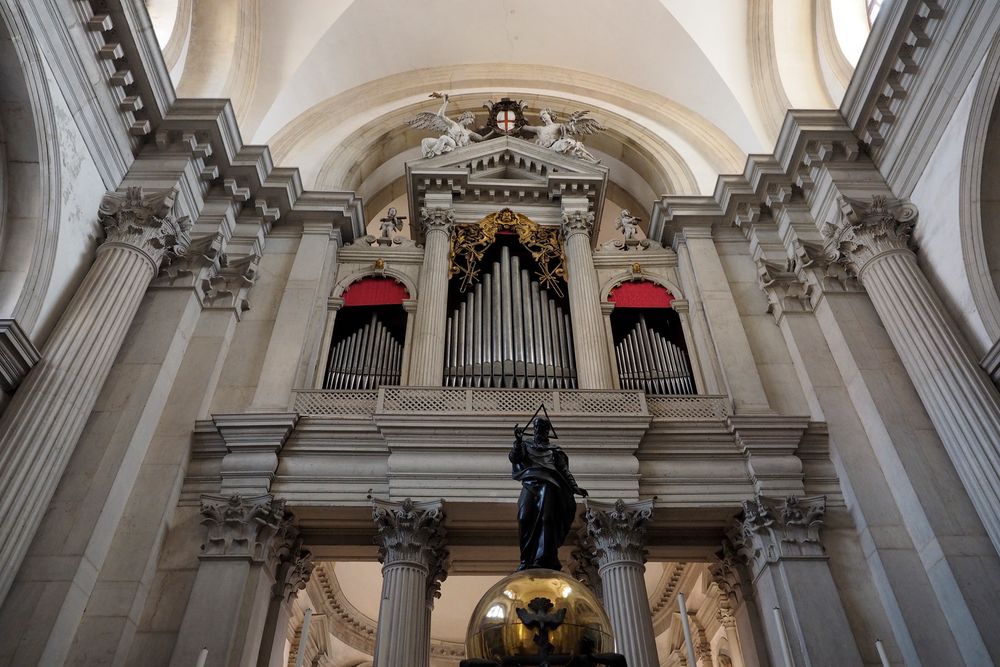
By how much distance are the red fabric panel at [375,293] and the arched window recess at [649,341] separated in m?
3.28

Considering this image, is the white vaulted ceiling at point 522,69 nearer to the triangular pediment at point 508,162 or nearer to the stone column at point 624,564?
the triangular pediment at point 508,162

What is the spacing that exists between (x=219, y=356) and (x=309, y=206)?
3.22 metres

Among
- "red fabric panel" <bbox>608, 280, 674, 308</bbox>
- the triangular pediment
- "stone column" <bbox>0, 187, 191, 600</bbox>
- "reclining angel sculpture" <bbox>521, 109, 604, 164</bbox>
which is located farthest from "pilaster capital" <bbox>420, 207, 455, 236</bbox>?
"stone column" <bbox>0, 187, 191, 600</bbox>

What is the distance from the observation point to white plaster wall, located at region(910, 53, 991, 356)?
787cm

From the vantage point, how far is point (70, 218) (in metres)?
8.20

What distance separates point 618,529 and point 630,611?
85cm

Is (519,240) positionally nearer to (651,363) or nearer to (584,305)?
(584,305)

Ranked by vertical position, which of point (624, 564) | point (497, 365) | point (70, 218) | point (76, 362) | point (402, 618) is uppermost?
point (70, 218)

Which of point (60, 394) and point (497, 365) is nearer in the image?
point (60, 394)

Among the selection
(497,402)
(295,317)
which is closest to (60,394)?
(295,317)

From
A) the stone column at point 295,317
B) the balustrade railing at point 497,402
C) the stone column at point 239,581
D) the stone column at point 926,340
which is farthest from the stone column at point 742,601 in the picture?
the stone column at point 295,317

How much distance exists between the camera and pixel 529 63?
51.8 feet

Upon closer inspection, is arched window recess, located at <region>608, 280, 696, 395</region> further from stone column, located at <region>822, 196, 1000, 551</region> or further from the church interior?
stone column, located at <region>822, 196, 1000, 551</region>

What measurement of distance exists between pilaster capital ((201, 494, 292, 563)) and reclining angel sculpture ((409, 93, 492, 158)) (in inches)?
297
